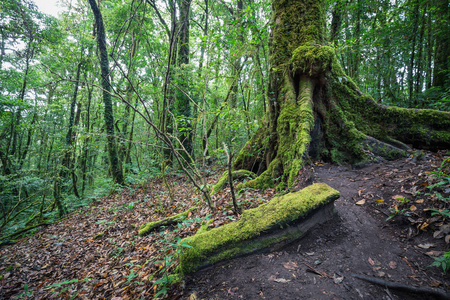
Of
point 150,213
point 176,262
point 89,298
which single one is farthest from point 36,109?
point 176,262

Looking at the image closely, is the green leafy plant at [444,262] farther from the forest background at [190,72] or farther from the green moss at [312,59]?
the green moss at [312,59]

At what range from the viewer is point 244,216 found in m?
2.81

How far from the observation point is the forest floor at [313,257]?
81.8 inches

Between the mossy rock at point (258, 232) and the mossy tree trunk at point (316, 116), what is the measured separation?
3.88ft

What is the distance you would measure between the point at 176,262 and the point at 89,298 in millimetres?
1703

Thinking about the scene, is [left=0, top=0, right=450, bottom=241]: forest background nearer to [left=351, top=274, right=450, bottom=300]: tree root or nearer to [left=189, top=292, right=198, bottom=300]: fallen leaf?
[left=189, top=292, right=198, bottom=300]: fallen leaf

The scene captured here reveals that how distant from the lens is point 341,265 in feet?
7.54

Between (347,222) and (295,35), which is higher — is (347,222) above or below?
below

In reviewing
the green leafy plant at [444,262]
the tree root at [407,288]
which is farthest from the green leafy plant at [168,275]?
the green leafy plant at [444,262]

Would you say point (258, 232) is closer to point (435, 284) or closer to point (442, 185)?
point (435, 284)

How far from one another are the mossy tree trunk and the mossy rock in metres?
1.18

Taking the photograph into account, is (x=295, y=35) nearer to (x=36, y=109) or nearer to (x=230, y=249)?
(x=230, y=249)

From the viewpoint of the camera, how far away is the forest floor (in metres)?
2.08

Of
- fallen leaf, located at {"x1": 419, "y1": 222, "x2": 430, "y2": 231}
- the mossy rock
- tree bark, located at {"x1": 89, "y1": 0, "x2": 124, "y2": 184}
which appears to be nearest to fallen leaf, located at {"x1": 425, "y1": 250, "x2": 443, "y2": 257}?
fallen leaf, located at {"x1": 419, "y1": 222, "x2": 430, "y2": 231}
